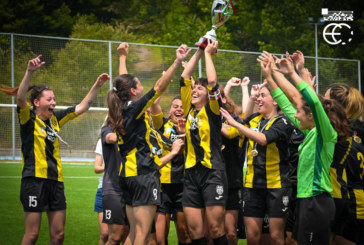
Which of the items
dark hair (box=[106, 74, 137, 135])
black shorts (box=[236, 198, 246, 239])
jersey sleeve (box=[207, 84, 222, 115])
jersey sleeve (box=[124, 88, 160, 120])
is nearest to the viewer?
jersey sleeve (box=[124, 88, 160, 120])

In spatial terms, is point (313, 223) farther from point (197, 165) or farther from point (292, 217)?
point (292, 217)

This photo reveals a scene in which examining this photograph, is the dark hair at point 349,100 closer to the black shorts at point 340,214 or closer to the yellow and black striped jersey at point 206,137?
the black shorts at point 340,214

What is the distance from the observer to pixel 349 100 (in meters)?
5.46

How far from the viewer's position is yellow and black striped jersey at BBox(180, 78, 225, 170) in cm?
609

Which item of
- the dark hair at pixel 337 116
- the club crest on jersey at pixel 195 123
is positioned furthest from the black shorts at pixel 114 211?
the dark hair at pixel 337 116

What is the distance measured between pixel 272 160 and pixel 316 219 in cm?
172

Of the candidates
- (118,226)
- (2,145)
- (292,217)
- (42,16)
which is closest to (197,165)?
(118,226)

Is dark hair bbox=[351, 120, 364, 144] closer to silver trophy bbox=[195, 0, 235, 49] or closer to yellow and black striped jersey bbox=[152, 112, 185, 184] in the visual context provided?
silver trophy bbox=[195, 0, 235, 49]

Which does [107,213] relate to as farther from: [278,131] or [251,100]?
[251,100]

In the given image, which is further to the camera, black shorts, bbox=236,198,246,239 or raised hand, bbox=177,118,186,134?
black shorts, bbox=236,198,246,239

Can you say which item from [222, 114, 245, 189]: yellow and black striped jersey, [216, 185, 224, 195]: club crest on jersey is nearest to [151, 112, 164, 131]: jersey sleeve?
[222, 114, 245, 189]: yellow and black striped jersey

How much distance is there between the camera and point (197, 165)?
241 inches

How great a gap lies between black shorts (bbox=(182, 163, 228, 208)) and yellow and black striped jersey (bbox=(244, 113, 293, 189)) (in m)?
0.58

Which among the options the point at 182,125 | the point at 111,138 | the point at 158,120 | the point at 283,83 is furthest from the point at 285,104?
the point at 158,120
